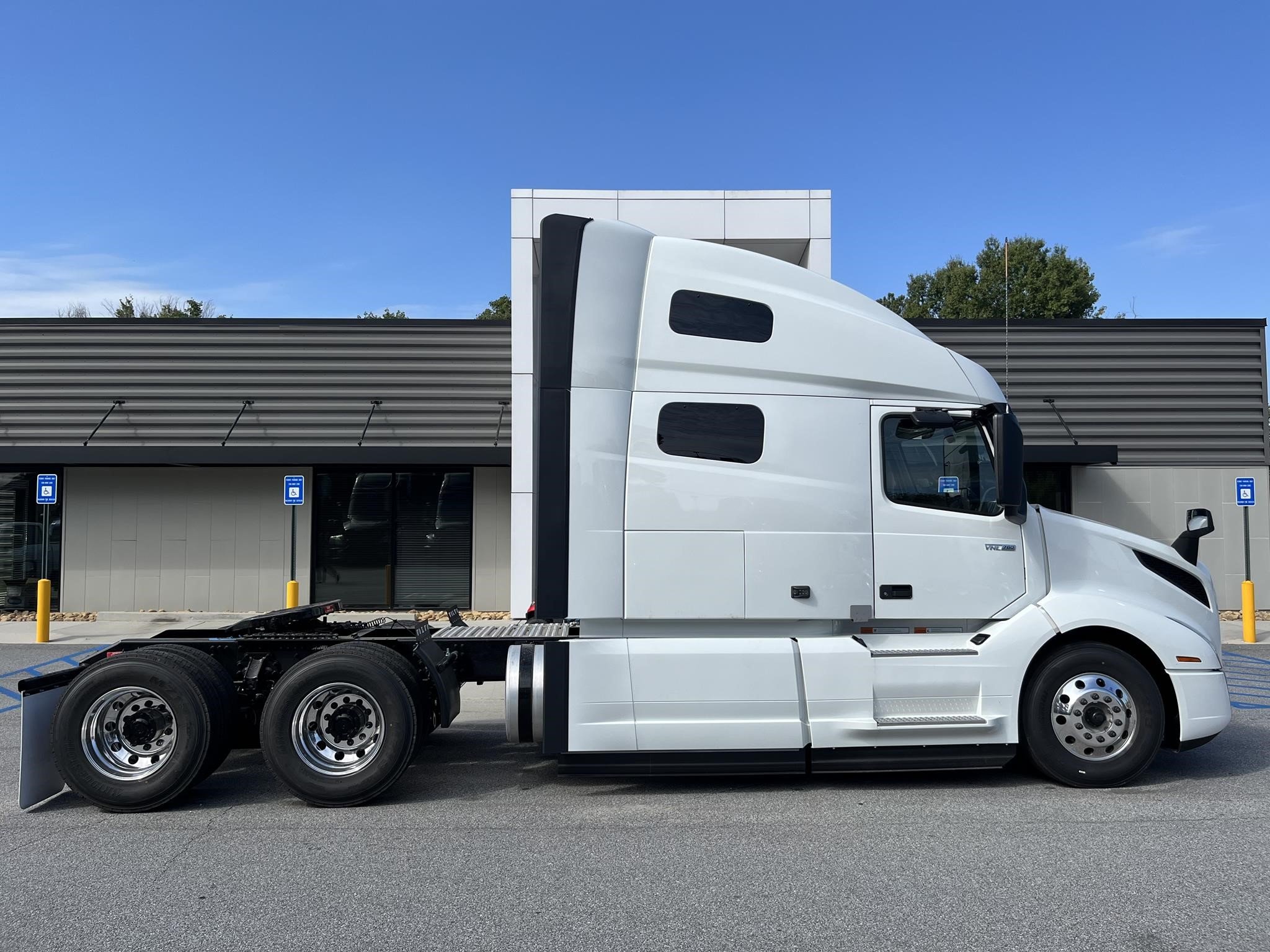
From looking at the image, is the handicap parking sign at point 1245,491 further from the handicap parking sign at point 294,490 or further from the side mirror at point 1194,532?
the handicap parking sign at point 294,490

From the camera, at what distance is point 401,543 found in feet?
59.6

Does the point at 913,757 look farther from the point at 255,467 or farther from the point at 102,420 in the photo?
the point at 102,420

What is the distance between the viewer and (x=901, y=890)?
4.61 m

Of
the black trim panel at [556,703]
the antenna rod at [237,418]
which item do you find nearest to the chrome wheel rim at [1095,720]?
the black trim panel at [556,703]

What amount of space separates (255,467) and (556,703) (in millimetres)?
14008

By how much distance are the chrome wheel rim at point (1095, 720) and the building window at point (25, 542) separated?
18461 mm

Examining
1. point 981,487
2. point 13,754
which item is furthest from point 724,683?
point 13,754

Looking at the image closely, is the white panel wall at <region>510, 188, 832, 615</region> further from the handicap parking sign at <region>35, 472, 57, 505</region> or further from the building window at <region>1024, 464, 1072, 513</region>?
the handicap parking sign at <region>35, 472, 57, 505</region>

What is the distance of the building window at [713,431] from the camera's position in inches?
248

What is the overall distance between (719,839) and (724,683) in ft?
3.38

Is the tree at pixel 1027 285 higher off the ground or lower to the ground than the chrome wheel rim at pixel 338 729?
higher

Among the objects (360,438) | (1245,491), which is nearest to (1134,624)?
(1245,491)

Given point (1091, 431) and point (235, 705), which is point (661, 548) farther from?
point (1091, 431)

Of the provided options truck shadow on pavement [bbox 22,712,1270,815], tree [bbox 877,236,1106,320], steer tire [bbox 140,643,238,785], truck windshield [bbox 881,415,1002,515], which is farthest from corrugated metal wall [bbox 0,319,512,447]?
tree [bbox 877,236,1106,320]
